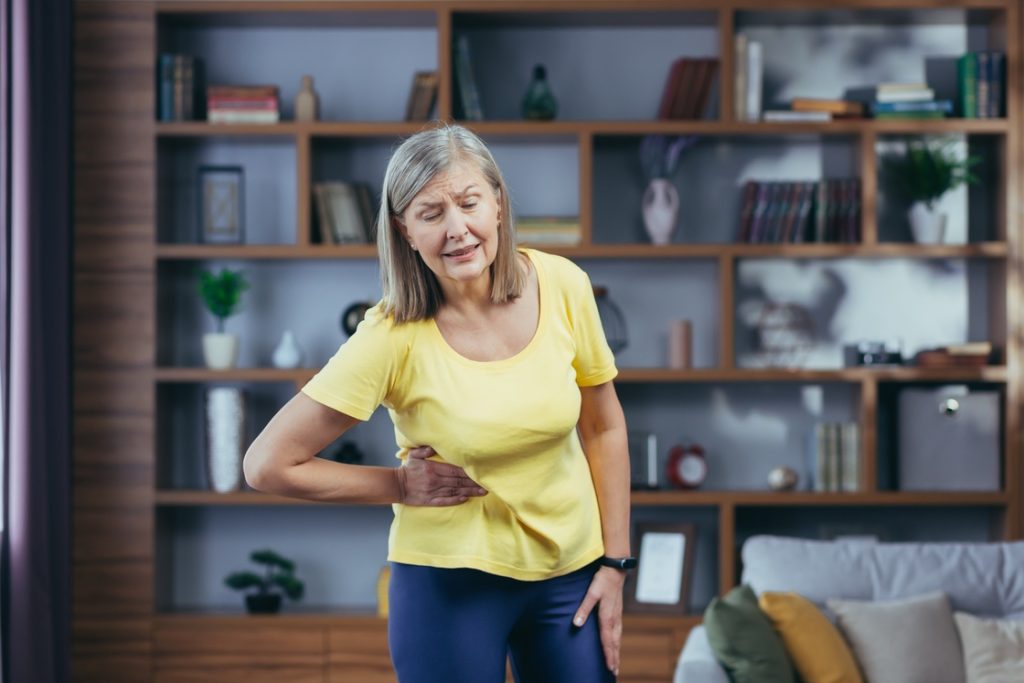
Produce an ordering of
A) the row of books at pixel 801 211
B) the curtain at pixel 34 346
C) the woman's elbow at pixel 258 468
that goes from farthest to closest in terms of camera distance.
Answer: the row of books at pixel 801 211 → the curtain at pixel 34 346 → the woman's elbow at pixel 258 468

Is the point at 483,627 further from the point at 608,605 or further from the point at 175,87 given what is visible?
the point at 175,87

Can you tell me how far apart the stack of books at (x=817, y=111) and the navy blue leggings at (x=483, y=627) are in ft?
8.90

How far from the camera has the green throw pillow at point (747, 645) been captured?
2.79 meters

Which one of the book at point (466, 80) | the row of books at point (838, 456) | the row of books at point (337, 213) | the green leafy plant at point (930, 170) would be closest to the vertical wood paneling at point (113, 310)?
the row of books at point (337, 213)

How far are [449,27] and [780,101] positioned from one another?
4.00 feet

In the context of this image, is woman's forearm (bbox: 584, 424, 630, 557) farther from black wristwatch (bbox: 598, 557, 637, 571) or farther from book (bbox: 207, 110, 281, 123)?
book (bbox: 207, 110, 281, 123)

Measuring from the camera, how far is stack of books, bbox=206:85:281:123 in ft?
13.1

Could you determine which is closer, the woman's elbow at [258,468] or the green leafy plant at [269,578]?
the woman's elbow at [258,468]

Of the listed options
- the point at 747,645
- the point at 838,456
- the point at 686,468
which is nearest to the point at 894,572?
the point at 747,645

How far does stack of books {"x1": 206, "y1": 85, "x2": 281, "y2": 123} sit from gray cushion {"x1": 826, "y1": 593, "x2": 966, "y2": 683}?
2.43 meters

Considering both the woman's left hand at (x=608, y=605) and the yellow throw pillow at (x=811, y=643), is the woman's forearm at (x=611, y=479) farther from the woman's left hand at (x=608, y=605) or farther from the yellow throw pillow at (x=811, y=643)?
the yellow throw pillow at (x=811, y=643)

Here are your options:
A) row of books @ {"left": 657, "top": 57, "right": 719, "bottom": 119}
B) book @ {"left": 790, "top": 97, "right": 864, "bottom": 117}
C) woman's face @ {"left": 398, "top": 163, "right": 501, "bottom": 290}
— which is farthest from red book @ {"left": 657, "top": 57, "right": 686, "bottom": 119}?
woman's face @ {"left": 398, "top": 163, "right": 501, "bottom": 290}

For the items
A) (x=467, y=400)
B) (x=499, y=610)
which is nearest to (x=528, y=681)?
(x=499, y=610)

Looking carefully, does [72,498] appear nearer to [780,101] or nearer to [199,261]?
[199,261]
